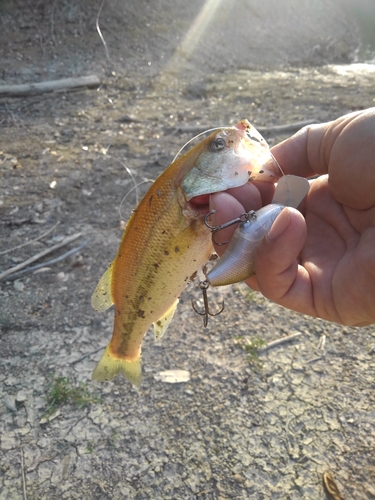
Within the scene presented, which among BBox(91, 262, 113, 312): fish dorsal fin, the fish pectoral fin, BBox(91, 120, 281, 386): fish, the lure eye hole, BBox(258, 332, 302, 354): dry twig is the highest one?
the lure eye hole

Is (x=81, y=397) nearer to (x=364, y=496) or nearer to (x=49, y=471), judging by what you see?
(x=49, y=471)

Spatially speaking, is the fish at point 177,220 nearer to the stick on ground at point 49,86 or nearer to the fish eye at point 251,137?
the fish eye at point 251,137

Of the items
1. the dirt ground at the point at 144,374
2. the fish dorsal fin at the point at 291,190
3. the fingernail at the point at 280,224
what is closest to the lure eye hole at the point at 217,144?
the fish dorsal fin at the point at 291,190

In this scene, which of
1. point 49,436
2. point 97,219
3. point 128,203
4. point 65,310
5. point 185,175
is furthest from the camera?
point 128,203

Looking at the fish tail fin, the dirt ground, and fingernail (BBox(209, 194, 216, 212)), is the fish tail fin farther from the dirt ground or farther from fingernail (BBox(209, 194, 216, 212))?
fingernail (BBox(209, 194, 216, 212))

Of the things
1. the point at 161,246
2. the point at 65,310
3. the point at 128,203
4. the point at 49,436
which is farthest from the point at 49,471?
the point at 128,203

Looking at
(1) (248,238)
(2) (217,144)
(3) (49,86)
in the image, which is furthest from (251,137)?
(3) (49,86)

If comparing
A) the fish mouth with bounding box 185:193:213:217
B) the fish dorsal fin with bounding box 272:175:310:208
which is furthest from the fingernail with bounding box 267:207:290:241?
the fish mouth with bounding box 185:193:213:217
